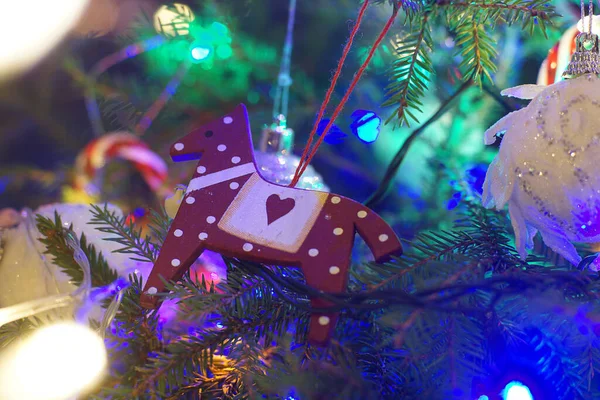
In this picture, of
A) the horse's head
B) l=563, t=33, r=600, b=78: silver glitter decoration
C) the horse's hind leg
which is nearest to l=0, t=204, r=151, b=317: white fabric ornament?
the horse's head

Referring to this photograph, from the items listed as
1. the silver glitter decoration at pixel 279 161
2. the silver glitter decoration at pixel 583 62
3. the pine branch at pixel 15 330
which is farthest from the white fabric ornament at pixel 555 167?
the pine branch at pixel 15 330

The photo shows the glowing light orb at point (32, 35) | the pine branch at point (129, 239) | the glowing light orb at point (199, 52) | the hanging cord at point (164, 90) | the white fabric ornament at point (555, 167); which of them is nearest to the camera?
the white fabric ornament at point (555, 167)

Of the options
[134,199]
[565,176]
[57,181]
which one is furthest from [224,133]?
[57,181]

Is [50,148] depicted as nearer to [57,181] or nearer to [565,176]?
[57,181]

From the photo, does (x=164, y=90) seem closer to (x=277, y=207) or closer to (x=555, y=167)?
(x=277, y=207)

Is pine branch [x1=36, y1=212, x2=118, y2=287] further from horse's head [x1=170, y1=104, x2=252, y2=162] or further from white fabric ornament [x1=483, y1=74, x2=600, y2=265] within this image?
white fabric ornament [x1=483, y1=74, x2=600, y2=265]

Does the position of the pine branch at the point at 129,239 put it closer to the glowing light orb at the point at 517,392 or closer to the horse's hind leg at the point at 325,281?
the horse's hind leg at the point at 325,281
